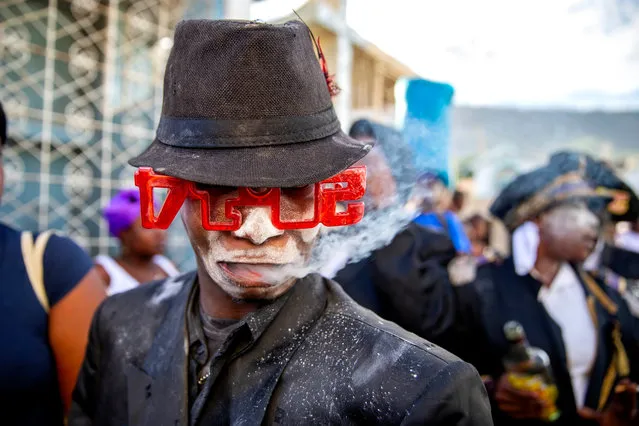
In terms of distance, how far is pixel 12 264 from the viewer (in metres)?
2.03

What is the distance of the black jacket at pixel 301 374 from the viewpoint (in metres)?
1.17

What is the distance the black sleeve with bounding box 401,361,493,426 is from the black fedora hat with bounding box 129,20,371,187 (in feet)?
1.67

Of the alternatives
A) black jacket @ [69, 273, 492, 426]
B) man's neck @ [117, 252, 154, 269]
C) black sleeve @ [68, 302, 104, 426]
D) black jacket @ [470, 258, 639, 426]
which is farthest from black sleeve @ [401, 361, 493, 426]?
man's neck @ [117, 252, 154, 269]

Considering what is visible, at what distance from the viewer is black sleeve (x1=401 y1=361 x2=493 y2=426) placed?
1.11 metres

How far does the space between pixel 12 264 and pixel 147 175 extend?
3.59 feet

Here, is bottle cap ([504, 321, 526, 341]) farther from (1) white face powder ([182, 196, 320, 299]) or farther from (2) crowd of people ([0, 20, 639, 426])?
(1) white face powder ([182, 196, 320, 299])

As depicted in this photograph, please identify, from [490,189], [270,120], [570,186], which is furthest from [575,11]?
[270,120]

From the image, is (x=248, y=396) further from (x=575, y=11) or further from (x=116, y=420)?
(x=575, y=11)

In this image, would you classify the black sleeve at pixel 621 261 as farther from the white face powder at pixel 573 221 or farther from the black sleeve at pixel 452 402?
the black sleeve at pixel 452 402

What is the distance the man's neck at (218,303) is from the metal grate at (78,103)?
147 inches

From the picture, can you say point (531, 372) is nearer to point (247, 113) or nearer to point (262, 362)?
point (262, 362)

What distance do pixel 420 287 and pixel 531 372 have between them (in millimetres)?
708

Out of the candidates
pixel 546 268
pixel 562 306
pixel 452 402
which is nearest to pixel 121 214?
pixel 546 268

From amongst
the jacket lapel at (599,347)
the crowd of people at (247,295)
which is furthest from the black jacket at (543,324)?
the crowd of people at (247,295)
